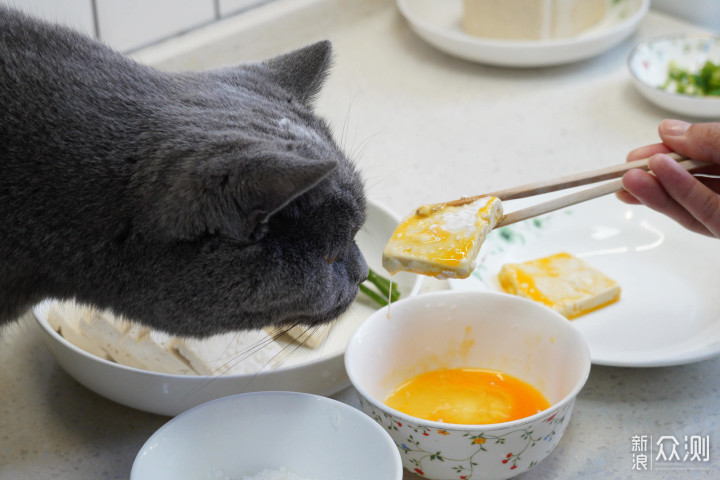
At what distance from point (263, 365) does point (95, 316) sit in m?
0.22

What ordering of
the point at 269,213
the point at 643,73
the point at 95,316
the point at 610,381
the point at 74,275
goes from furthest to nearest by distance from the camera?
the point at 643,73, the point at 610,381, the point at 95,316, the point at 74,275, the point at 269,213

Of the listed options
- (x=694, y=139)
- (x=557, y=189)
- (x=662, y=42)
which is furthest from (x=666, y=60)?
(x=557, y=189)

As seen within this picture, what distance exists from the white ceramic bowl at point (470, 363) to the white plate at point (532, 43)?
92 cm

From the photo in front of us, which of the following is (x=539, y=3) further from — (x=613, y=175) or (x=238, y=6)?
(x=613, y=175)

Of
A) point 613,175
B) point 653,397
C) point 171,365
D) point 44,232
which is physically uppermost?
point 44,232

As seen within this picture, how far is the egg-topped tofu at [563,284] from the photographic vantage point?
1248 mm

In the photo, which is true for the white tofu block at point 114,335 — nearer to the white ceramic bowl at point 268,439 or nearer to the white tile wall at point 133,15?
the white ceramic bowl at point 268,439

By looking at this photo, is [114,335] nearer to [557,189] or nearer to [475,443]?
[475,443]

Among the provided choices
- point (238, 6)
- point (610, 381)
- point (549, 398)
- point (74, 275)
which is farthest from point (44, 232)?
point (238, 6)

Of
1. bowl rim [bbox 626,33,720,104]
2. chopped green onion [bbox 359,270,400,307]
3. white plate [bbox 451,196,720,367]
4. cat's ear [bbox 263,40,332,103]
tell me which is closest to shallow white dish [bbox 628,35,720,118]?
bowl rim [bbox 626,33,720,104]

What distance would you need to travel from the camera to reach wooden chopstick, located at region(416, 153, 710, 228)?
1061mm

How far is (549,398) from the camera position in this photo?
41.8 inches

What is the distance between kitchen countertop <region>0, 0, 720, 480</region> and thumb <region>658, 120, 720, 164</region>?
0.29m

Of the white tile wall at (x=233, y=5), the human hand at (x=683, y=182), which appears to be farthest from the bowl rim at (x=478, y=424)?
the white tile wall at (x=233, y=5)
